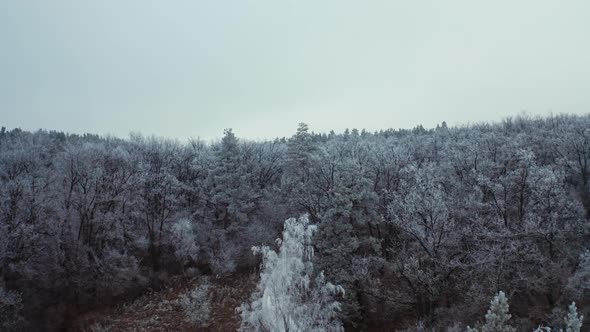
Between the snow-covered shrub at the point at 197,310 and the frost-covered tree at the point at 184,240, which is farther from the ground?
the frost-covered tree at the point at 184,240

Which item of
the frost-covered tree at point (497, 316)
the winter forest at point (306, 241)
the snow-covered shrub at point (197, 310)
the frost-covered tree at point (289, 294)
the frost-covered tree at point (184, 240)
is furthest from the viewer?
the frost-covered tree at point (184, 240)

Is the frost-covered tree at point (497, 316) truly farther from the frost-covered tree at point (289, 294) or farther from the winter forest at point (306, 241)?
the frost-covered tree at point (289, 294)

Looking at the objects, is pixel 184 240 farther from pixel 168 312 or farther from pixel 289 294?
pixel 289 294

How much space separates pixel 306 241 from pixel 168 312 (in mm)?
21891

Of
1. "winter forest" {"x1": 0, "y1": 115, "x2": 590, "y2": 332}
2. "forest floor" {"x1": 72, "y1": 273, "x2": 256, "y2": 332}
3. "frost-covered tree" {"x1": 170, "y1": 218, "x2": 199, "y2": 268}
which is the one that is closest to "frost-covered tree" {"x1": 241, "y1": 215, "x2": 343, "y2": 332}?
"winter forest" {"x1": 0, "y1": 115, "x2": 590, "y2": 332}

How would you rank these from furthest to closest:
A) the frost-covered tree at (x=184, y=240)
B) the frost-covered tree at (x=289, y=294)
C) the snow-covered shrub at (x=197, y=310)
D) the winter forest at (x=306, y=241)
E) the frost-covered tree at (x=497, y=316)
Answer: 1. the frost-covered tree at (x=184, y=240)
2. the snow-covered shrub at (x=197, y=310)
3. the winter forest at (x=306, y=241)
4. the frost-covered tree at (x=289, y=294)
5. the frost-covered tree at (x=497, y=316)

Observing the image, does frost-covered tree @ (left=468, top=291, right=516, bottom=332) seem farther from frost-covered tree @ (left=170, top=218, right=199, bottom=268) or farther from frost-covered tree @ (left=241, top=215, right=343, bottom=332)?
frost-covered tree @ (left=170, top=218, right=199, bottom=268)

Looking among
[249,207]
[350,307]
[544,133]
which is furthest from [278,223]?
[544,133]

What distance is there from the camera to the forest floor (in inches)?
1351

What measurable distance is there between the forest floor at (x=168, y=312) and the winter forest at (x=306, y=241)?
0.60 ft

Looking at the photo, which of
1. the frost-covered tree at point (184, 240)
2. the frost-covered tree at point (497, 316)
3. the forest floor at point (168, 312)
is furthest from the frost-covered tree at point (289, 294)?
the frost-covered tree at point (184, 240)

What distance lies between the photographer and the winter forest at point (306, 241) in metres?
26.0

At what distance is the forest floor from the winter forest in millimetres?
182

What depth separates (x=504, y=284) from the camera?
27.0 meters
